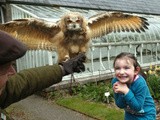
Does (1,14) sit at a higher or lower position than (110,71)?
higher

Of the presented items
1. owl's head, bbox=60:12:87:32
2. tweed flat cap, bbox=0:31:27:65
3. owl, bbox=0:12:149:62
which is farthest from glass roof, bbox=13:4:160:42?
tweed flat cap, bbox=0:31:27:65

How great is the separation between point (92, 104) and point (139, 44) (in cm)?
626

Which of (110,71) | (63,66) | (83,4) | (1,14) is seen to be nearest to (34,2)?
(1,14)

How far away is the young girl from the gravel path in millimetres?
3808

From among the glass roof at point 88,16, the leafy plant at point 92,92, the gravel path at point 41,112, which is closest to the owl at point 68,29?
the gravel path at point 41,112

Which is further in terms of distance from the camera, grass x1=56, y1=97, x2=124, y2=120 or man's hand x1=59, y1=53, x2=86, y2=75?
grass x1=56, y1=97, x2=124, y2=120

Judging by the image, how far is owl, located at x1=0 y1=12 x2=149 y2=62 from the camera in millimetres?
3029

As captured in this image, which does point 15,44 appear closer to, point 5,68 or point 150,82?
point 5,68

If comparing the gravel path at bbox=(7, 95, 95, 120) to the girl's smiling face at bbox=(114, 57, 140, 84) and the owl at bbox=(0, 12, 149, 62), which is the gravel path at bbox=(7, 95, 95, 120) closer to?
the owl at bbox=(0, 12, 149, 62)

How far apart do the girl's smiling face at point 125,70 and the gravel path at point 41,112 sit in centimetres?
399

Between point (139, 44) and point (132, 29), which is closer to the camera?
point (132, 29)

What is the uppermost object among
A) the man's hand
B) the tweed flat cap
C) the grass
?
the tweed flat cap

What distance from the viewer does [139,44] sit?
43.4 ft

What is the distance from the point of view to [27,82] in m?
2.29
